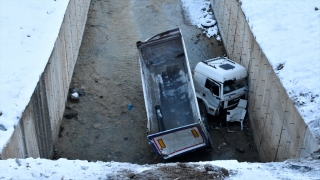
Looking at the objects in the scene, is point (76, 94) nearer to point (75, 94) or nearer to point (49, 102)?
point (75, 94)

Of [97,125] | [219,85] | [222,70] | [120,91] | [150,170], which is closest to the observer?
[150,170]

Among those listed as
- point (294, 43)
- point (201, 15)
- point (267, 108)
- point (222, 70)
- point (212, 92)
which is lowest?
point (267, 108)

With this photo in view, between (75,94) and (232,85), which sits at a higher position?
(75,94)

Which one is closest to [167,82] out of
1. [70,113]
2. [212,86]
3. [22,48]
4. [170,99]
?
[170,99]

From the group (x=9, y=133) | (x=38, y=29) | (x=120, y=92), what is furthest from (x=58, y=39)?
(x=9, y=133)

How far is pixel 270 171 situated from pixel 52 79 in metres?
7.37

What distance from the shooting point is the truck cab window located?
1388 cm

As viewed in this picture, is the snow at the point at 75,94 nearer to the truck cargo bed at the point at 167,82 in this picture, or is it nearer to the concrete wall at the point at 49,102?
the concrete wall at the point at 49,102

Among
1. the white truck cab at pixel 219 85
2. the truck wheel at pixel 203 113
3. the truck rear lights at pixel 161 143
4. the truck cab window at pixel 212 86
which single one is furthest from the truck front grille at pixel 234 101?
the truck rear lights at pixel 161 143

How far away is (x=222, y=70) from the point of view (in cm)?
1398

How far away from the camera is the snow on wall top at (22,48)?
9875 mm

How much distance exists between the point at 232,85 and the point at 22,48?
270 inches

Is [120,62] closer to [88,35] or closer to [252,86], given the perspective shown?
[88,35]

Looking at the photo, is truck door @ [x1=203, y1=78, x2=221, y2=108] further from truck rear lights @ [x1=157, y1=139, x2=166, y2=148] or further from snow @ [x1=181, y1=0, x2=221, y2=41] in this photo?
snow @ [x1=181, y1=0, x2=221, y2=41]
